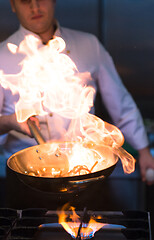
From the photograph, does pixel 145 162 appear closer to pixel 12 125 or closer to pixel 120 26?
pixel 12 125

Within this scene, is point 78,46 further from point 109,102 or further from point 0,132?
point 0,132

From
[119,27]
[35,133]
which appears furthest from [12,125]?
[119,27]

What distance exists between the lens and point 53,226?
0.78 metres

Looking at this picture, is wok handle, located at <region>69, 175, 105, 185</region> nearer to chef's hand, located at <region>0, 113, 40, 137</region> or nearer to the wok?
the wok

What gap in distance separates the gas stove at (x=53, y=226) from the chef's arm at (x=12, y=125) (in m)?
0.21

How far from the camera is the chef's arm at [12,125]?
84 centimetres

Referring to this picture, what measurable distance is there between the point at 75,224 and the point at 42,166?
163mm

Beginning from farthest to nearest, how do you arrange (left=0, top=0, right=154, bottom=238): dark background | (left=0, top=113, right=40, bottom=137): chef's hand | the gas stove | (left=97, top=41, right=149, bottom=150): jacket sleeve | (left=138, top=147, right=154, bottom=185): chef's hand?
(left=0, top=0, right=154, bottom=238): dark background → (left=97, top=41, right=149, bottom=150): jacket sleeve → (left=138, top=147, right=154, bottom=185): chef's hand → (left=0, top=113, right=40, bottom=137): chef's hand → the gas stove

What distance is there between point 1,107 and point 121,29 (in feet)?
2.17

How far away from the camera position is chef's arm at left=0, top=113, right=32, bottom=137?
84cm

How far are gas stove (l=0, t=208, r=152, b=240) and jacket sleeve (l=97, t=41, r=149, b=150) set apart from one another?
0.51 m

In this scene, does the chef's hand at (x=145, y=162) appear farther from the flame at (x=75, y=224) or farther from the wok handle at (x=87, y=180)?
the wok handle at (x=87, y=180)

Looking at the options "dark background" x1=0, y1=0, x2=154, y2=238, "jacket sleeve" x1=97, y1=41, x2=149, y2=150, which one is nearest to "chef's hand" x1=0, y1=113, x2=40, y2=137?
"dark background" x1=0, y1=0, x2=154, y2=238

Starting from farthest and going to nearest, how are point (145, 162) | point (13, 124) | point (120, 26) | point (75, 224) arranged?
point (120, 26)
point (145, 162)
point (13, 124)
point (75, 224)
